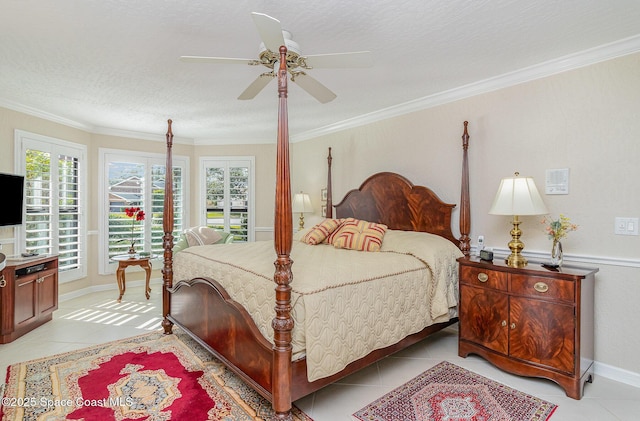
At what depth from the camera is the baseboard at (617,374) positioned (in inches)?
97.4

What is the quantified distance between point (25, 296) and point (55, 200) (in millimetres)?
1555

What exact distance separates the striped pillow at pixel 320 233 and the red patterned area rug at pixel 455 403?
1.83 meters

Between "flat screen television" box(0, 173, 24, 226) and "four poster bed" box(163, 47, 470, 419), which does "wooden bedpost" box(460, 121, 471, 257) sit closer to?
"four poster bed" box(163, 47, 470, 419)

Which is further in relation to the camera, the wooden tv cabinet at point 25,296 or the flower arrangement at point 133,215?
the flower arrangement at point 133,215

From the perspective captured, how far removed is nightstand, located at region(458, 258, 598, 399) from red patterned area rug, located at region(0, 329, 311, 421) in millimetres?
1611

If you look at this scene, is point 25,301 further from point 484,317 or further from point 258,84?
point 484,317

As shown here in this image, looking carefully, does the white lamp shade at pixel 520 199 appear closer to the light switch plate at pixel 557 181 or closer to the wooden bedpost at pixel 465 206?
the light switch plate at pixel 557 181

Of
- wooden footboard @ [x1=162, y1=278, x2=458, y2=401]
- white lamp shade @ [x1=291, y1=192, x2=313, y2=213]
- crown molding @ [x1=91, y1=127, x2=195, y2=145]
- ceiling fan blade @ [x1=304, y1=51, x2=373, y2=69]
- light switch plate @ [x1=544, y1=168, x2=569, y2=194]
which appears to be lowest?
wooden footboard @ [x1=162, y1=278, x2=458, y2=401]

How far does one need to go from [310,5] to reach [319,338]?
1.97 m

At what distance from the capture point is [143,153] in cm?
553

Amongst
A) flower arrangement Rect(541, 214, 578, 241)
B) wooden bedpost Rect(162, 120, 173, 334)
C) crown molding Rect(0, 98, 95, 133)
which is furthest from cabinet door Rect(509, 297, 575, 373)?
crown molding Rect(0, 98, 95, 133)

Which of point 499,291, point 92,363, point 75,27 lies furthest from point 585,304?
point 75,27

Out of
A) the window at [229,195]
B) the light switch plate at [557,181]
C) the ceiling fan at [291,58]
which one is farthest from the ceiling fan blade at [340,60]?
the window at [229,195]

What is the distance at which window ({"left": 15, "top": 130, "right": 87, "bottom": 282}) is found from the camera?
13.4 feet
